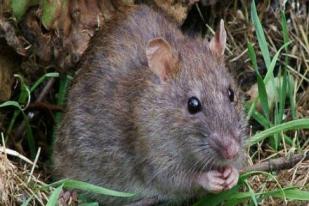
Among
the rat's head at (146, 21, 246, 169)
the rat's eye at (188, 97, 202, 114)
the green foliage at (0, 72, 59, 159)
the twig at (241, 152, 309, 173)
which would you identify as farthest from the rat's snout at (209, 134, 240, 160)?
the green foliage at (0, 72, 59, 159)

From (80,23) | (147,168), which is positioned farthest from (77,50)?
(147,168)

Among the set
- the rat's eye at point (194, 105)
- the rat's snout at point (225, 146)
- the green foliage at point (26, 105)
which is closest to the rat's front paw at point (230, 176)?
the rat's snout at point (225, 146)

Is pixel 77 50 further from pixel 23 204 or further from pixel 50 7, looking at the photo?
pixel 23 204

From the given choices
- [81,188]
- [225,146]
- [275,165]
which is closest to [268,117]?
[275,165]

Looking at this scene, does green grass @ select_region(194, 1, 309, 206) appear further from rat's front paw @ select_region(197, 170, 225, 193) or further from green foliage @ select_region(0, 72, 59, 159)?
green foliage @ select_region(0, 72, 59, 159)

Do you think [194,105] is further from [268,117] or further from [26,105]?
[26,105]

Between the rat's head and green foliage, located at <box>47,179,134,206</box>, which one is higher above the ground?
the rat's head

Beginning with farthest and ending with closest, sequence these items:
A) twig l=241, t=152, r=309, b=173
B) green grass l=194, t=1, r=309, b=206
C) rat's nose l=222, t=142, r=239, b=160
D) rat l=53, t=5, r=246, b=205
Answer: twig l=241, t=152, r=309, b=173
green grass l=194, t=1, r=309, b=206
rat l=53, t=5, r=246, b=205
rat's nose l=222, t=142, r=239, b=160
